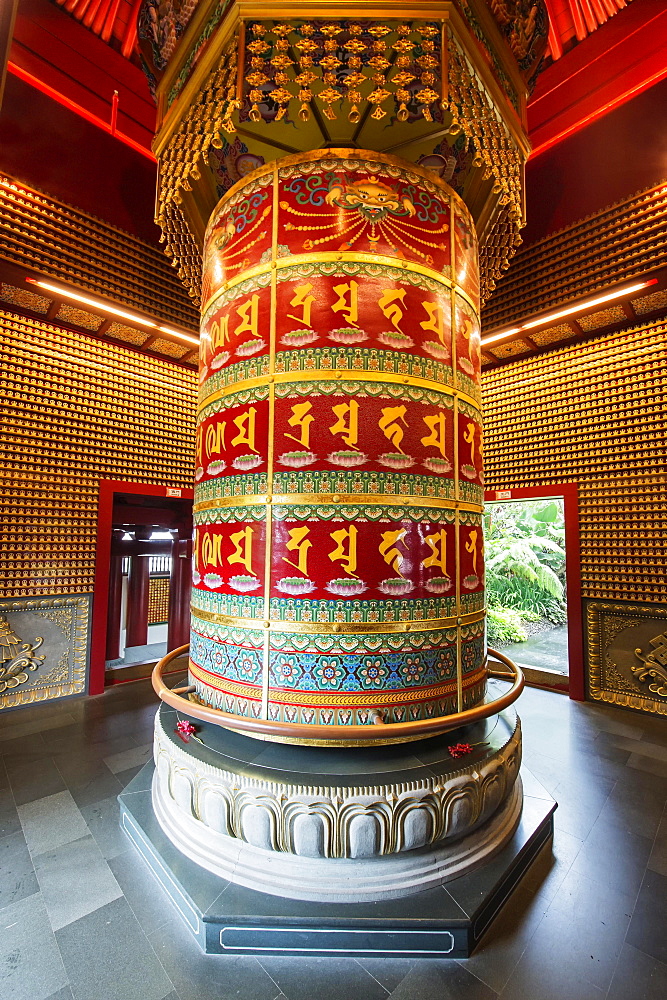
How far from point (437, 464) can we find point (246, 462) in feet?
3.81

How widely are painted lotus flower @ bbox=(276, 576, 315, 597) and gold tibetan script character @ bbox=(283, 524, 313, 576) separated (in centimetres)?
5

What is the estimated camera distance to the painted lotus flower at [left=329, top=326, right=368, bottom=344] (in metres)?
2.46

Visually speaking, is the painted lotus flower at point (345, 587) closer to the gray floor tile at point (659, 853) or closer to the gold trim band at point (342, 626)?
the gold trim band at point (342, 626)

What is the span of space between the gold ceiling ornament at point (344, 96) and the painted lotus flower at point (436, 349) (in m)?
1.15

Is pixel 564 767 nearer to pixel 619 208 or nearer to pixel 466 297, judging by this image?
pixel 466 297

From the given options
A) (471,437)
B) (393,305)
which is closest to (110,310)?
(393,305)

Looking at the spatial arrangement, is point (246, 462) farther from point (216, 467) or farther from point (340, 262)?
point (340, 262)

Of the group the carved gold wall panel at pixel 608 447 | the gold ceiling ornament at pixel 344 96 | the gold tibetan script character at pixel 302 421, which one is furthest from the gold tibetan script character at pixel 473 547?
the carved gold wall panel at pixel 608 447

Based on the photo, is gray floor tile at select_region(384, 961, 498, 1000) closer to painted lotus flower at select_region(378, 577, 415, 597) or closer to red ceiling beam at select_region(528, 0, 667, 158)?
painted lotus flower at select_region(378, 577, 415, 597)

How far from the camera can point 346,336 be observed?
246cm

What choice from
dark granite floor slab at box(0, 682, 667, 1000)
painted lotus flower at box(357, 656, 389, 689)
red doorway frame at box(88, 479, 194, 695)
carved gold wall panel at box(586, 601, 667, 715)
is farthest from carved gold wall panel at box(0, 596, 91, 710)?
carved gold wall panel at box(586, 601, 667, 715)

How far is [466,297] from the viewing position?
9.63 ft

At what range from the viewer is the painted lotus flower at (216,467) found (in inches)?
106

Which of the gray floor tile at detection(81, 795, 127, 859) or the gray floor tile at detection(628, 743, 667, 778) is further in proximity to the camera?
the gray floor tile at detection(628, 743, 667, 778)
